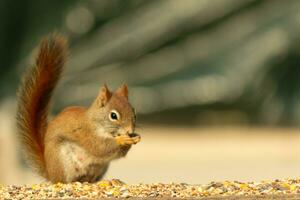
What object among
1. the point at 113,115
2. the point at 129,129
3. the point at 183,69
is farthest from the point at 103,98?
the point at 183,69

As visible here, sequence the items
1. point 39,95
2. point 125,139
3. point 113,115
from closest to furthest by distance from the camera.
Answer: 1. point 125,139
2. point 113,115
3. point 39,95

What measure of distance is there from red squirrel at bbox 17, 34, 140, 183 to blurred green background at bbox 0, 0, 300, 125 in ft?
8.59

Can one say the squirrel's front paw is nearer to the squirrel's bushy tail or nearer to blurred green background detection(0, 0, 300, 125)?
the squirrel's bushy tail

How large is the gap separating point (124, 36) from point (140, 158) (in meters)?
0.75

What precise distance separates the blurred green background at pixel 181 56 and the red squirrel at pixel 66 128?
262 centimetres

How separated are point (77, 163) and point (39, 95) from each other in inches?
16.4

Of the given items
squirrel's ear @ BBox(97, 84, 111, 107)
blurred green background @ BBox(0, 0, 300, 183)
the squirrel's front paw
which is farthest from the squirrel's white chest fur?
blurred green background @ BBox(0, 0, 300, 183)

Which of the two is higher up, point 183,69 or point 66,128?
point 183,69

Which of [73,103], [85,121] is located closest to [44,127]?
[85,121]

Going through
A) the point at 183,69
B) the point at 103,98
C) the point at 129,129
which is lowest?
the point at 129,129

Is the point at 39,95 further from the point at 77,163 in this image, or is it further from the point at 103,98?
the point at 77,163

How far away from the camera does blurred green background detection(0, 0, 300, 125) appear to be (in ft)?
25.5

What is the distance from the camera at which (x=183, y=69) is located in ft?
25.6

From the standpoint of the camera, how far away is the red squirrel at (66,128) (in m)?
4.84
